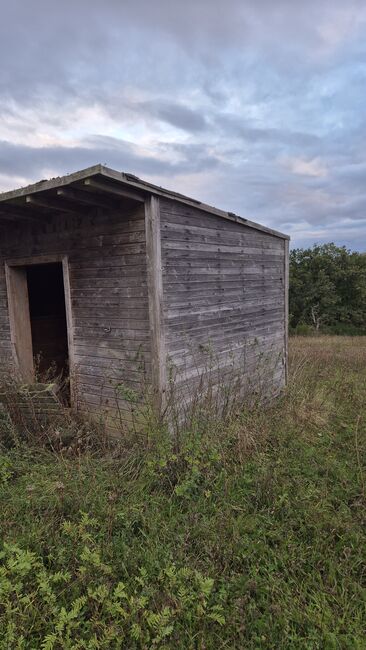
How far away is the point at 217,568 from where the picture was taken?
Result: 93.4 inches

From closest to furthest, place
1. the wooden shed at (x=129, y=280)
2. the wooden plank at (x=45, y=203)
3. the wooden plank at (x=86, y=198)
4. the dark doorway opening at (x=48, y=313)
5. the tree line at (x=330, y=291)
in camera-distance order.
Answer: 1. the wooden plank at (x=86, y=198)
2. the wooden plank at (x=45, y=203)
3. the wooden shed at (x=129, y=280)
4. the dark doorway opening at (x=48, y=313)
5. the tree line at (x=330, y=291)

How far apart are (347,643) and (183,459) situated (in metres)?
1.69

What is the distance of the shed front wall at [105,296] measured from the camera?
3.89m

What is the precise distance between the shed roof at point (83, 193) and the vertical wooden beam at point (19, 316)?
3.34ft

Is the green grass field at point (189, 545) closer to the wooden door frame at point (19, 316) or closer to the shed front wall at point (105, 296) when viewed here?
the shed front wall at point (105, 296)

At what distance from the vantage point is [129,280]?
13.0ft

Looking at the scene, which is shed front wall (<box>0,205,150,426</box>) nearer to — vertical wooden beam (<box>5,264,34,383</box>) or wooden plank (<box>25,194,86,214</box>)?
wooden plank (<box>25,194,86,214</box>)

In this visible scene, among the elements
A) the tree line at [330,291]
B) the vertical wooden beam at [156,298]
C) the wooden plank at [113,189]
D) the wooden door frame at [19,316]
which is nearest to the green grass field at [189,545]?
the vertical wooden beam at [156,298]

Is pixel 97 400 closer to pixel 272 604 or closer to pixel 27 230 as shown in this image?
pixel 27 230

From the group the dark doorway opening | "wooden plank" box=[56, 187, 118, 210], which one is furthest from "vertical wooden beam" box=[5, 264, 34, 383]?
"wooden plank" box=[56, 187, 118, 210]

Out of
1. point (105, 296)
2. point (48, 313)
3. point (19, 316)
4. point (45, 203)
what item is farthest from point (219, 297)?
point (48, 313)

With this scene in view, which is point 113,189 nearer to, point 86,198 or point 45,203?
point 86,198

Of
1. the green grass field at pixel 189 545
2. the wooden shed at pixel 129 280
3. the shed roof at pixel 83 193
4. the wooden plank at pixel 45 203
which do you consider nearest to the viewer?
the green grass field at pixel 189 545

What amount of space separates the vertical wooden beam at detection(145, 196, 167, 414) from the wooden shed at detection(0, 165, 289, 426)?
0.04 ft
